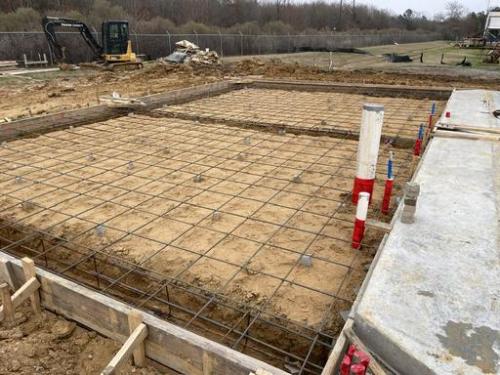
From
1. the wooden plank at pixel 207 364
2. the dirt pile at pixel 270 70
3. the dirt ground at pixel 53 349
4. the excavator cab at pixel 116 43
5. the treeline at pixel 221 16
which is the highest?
the treeline at pixel 221 16

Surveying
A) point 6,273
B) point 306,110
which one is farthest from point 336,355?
point 306,110

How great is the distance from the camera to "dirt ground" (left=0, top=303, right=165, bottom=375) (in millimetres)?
2244

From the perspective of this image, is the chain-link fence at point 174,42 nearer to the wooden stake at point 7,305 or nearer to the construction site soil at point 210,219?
the construction site soil at point 210,219

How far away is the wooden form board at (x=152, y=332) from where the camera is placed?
1.97 m

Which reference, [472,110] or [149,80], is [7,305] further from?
[149,80]

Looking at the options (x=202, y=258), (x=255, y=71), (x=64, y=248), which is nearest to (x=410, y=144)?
(x=202, y=258)

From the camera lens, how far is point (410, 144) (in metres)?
5.78

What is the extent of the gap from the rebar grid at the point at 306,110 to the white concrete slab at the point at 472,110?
49cm

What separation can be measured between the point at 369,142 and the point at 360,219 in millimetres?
711

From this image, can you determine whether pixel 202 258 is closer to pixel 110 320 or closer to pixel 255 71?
pixel 110 320

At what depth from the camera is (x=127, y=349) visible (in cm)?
206

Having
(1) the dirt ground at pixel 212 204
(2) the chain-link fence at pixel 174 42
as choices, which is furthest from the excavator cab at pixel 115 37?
(1) the dirt ground at pixel 212 204

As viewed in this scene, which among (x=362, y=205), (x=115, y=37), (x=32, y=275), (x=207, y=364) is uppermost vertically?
(x=115, y=37)

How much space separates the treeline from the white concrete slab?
19085mm
